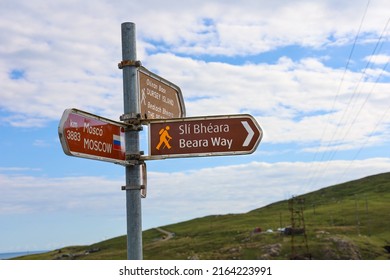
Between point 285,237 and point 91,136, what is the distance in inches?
4537

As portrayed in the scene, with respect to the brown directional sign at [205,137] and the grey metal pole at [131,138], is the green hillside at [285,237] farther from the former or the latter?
the grey metal pole at [131,138]

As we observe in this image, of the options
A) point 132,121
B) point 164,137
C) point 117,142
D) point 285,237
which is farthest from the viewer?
point 285,237

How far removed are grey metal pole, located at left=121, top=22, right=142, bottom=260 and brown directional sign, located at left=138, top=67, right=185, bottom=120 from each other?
14 cm

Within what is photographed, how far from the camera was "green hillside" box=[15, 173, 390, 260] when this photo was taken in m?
103

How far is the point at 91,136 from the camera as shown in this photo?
6352 mm

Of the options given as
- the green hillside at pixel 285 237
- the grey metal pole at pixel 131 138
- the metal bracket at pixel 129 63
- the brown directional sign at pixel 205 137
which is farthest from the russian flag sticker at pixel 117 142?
the green hillside at pixel 285 237

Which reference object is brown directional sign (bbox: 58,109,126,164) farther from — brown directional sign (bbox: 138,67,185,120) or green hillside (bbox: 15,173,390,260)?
green hillside (bbox: 15,173,390,260)

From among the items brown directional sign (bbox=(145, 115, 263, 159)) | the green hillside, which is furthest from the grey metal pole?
the green hillside

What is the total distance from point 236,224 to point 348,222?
36360 mm

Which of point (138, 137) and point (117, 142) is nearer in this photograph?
point (117, 142)

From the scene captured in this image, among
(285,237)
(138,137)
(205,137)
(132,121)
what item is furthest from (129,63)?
(285,237)

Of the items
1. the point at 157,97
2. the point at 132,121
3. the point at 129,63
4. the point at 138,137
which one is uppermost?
the point at 129,63

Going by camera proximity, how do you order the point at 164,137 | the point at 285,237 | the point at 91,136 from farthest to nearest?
the point at 285,237
the point at 164,137
the point at 91,136

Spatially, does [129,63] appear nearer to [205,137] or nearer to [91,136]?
[91,136]
